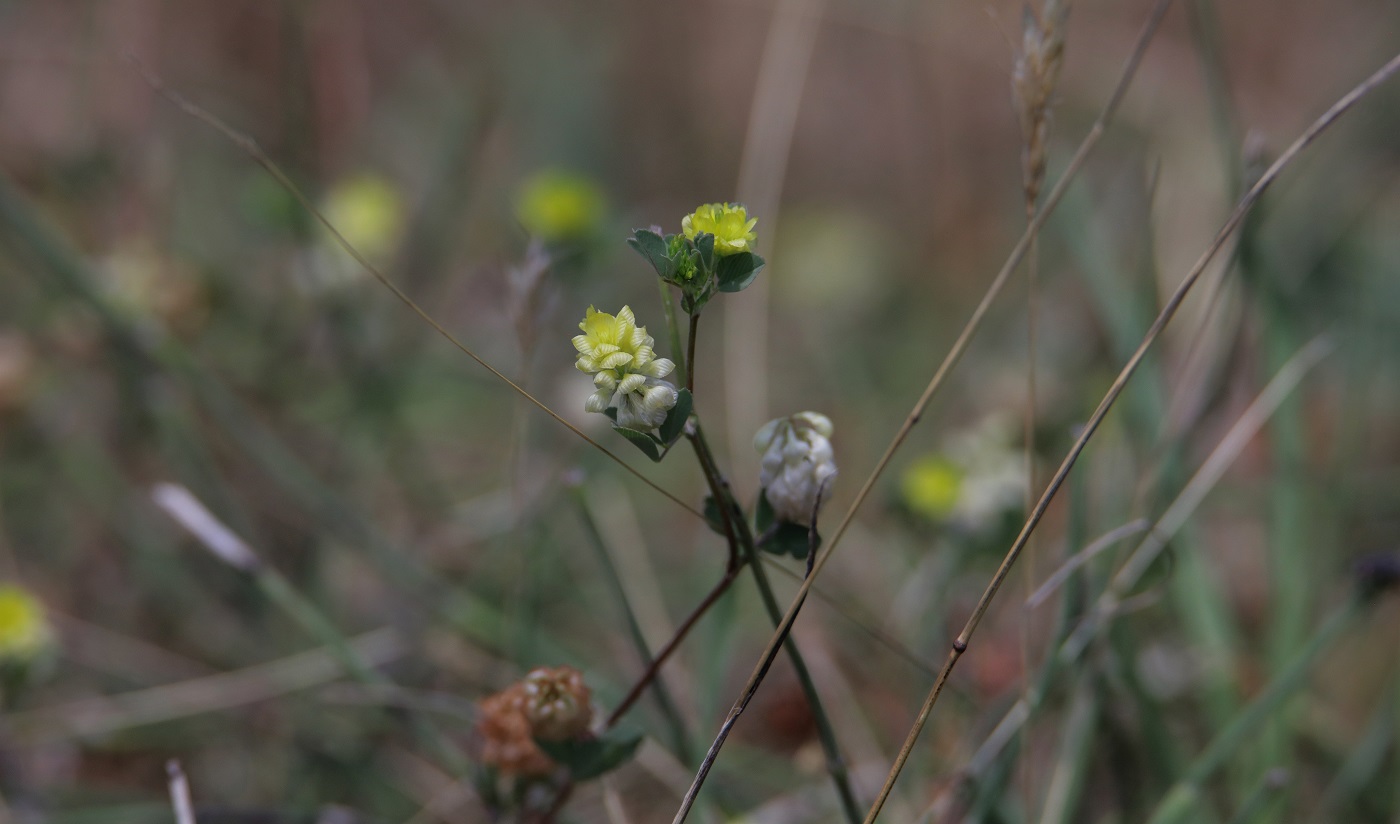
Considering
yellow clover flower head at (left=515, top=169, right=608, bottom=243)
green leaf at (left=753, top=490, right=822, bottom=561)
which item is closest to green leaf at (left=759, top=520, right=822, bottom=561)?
green leaf at (left=753, top=490, right=822, bottom=561)

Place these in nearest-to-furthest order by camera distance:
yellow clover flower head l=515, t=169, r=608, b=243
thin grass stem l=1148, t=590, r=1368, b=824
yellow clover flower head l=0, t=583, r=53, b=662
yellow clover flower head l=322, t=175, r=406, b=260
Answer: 1. thin grass stem l=1148, t=590, r=1368, b=824
2. yellow clover flower head l=0, t=583, r=53, b=662
3. yellow clover flower head l=515, t=169, r=608, b=243
4. yellow clover flower head l=322, t=175, r=406, b=260

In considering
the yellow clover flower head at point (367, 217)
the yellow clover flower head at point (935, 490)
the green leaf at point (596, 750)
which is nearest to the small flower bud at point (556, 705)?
the green leaf at point (596, 750)

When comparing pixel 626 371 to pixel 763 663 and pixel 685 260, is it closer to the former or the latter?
pixel 685 260

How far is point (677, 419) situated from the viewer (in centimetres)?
71

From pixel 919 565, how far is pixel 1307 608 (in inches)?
20.0

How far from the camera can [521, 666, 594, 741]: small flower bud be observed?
2.69 feet

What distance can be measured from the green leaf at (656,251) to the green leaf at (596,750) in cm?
37

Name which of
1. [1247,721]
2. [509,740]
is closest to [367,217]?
[509,740]

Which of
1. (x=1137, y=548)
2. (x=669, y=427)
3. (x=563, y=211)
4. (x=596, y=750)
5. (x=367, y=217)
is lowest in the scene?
(x=596, y=750)

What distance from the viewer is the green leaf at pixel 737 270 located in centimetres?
72

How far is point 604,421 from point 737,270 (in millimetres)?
1006

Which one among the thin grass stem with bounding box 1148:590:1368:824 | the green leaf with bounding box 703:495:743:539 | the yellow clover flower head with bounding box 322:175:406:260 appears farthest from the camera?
the yellow clover flower head with bounding box 322:175:406:260

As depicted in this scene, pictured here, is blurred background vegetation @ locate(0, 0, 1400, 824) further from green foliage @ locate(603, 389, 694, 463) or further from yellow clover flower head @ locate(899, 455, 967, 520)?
green foliage @ locate(603, 389, 694, 463)

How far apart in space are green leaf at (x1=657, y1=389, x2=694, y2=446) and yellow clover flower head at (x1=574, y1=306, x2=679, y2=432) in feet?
0.03
